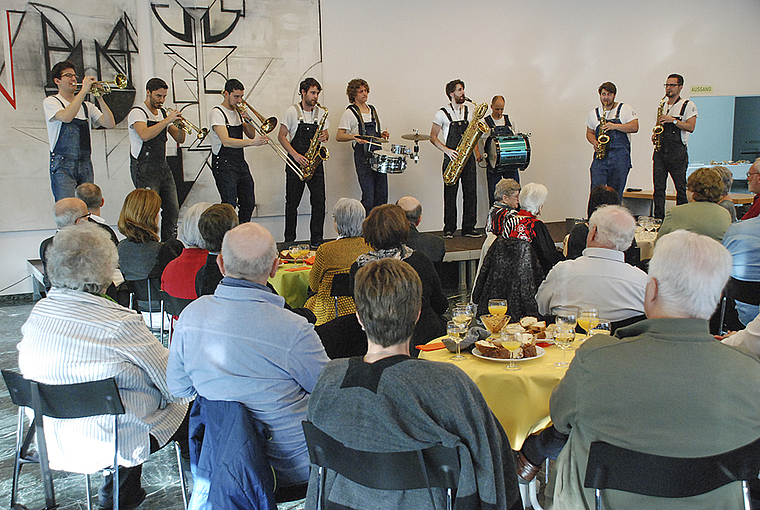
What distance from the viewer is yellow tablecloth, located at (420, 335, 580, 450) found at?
215 centimetres

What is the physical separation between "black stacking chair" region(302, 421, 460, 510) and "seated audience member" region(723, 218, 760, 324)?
2.52 m

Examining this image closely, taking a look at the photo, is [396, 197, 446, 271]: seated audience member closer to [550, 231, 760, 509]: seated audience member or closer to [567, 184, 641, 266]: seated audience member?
[567, 184, 641, 266]: seated audience member

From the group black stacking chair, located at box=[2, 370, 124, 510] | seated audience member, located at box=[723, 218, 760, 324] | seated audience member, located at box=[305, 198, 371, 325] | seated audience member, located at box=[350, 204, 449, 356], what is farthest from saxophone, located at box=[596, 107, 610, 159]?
black stacking chair, located at box=[2, 370, 124, 510]

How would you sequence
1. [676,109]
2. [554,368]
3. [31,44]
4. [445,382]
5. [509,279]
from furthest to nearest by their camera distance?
[676,109] → [31,44] → [509,279] → [554,368] → [445,382]

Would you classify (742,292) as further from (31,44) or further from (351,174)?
(31,44)

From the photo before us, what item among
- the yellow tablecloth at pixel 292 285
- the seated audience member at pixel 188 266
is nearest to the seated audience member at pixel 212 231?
the seated audience member at pixel 188 266

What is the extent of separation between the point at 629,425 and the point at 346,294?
2.06 metres

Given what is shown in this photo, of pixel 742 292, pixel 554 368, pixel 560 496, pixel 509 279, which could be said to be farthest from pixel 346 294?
pixel 742 292

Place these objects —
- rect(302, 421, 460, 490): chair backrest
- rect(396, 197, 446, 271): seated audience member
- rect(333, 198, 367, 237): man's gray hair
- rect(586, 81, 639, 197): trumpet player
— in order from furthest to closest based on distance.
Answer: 1. rect(586, 81, 639, 197): trumpet player
2. rect(396, 197, 446, 271): seated audience member
3. rect(333, 198, 367, 237): man's gray hair
4. rect(302, 421, 460, 490): chair backrest

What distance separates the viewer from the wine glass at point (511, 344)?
87.4 inches

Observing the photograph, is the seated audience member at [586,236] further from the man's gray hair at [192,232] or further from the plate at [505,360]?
the man's gray hair at [192,232]

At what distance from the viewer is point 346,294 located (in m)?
3.45

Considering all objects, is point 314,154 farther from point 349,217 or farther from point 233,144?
point 349,217

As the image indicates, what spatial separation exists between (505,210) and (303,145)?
10.5ft
